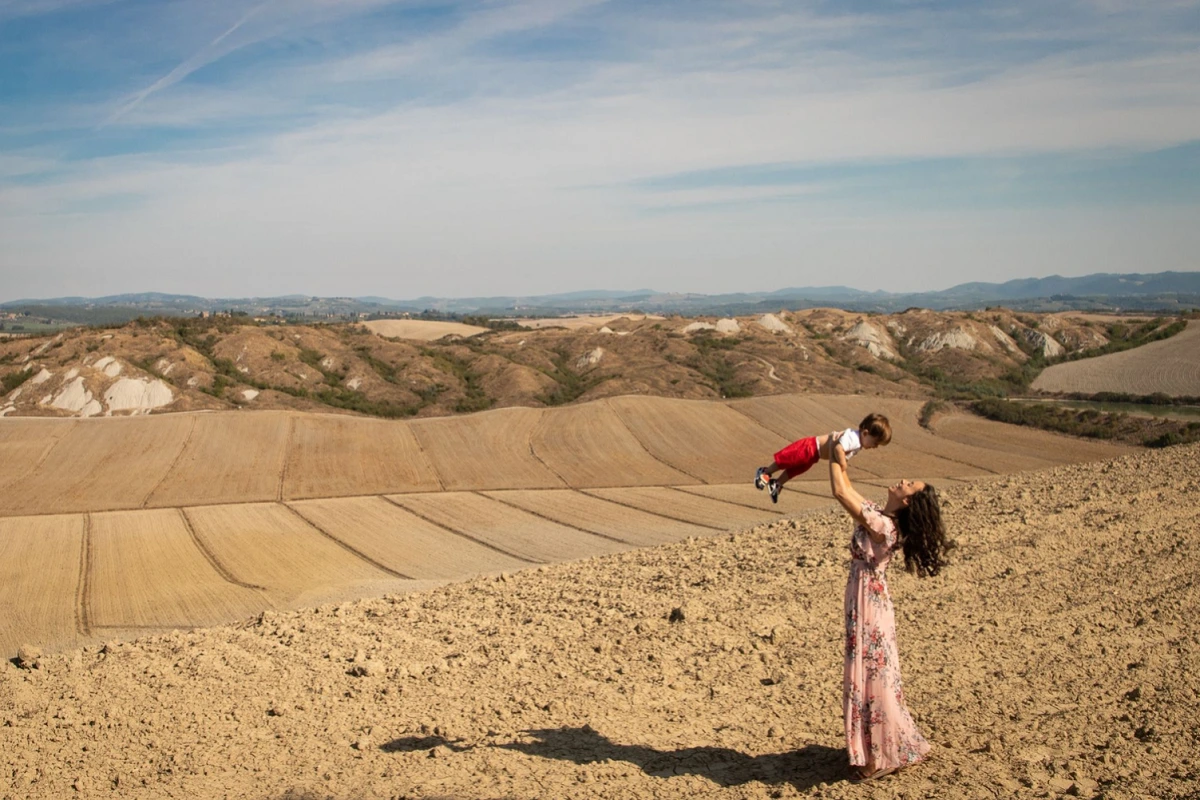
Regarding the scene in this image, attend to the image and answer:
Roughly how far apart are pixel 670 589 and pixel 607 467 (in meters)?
29.3

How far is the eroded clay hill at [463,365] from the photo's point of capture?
53.9 metres

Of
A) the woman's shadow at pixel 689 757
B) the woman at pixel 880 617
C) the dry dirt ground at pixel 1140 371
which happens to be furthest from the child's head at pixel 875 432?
the dry dirt ground at pixel 1140 371

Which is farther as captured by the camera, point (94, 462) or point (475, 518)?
point (94, 462)

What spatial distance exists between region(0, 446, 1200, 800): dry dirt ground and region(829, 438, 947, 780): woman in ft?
1.09

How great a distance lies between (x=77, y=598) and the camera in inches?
825

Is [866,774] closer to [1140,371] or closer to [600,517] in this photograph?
[600,517]

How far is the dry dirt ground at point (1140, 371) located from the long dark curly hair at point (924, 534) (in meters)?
68.5

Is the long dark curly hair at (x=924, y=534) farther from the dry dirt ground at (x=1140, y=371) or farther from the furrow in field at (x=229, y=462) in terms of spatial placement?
the dry dirt ground at (x=1140, y=371)

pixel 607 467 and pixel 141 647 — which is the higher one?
pixel 141 647

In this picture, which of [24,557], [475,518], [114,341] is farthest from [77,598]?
[114,341]

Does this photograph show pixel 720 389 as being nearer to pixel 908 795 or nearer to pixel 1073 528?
pixel 1073 528

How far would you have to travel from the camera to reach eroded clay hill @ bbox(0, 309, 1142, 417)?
5394 cm

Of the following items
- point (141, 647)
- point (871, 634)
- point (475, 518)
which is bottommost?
point (475, 518)

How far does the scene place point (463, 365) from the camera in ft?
237
